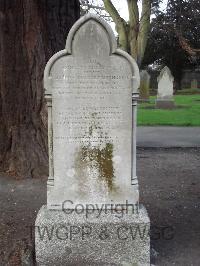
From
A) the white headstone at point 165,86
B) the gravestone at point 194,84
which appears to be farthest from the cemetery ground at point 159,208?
the gravestone at point 194,84

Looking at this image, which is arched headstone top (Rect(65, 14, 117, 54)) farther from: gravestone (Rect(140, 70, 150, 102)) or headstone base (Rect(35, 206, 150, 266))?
gravestone (Rect(140, 70, 150, 102))

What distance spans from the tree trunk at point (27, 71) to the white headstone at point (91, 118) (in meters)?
3.18

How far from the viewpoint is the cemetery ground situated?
489cm

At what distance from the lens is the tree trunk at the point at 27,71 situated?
7.47 m

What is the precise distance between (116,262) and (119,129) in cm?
131

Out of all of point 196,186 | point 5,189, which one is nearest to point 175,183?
point 196,186

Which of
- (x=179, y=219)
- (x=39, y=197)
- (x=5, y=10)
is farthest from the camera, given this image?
(x=5, y=10)

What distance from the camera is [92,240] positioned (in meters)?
4.49

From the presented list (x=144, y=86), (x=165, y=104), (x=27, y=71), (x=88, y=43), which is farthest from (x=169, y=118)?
(x=88, y=43)

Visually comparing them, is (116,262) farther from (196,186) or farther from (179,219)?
(196,186)

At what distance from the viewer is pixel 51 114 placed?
4527 millimetres

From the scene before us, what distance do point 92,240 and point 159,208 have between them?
2.13m

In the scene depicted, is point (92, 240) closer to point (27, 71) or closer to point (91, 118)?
point (91, 118)

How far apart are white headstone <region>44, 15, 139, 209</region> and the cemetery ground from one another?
0.75 m
